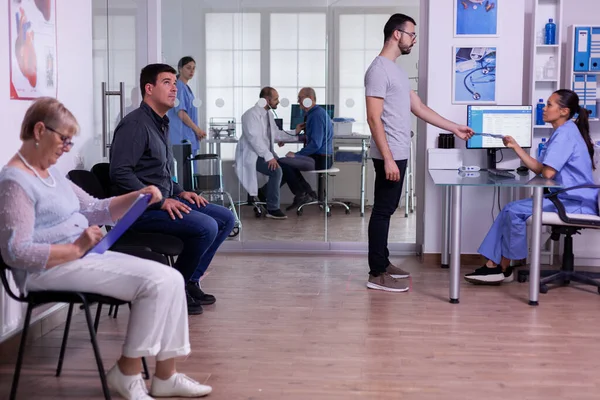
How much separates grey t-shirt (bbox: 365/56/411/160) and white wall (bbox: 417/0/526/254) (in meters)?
0.94

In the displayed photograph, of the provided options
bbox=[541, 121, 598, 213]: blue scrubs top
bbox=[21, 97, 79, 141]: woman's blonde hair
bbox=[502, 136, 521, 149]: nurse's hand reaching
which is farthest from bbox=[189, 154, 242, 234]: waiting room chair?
bbox=[21, 97, 79, 141]: woman's blonde hair

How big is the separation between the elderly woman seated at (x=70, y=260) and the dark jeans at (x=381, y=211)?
2.27 meters

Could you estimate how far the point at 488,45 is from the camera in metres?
5.94

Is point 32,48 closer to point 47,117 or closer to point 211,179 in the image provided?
point 47,117

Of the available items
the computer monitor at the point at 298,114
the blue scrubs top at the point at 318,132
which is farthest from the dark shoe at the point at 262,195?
the computer monitor at the point at 298,114

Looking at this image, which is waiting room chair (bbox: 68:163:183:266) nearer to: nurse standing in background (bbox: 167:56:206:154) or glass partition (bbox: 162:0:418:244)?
nurse standing in background (bbox: 167:56:206:154)

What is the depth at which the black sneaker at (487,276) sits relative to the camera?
5285mm

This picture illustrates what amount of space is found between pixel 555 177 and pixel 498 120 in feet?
2.55

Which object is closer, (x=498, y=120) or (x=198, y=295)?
(x=198, y=295)

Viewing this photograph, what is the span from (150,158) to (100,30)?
100 centimetres

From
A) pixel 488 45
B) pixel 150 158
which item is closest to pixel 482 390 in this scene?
pixel 150 158

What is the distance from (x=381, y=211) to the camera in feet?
16.9

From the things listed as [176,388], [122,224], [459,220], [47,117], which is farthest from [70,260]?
[459,220]

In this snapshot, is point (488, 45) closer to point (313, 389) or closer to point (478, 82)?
point (478, 82)
